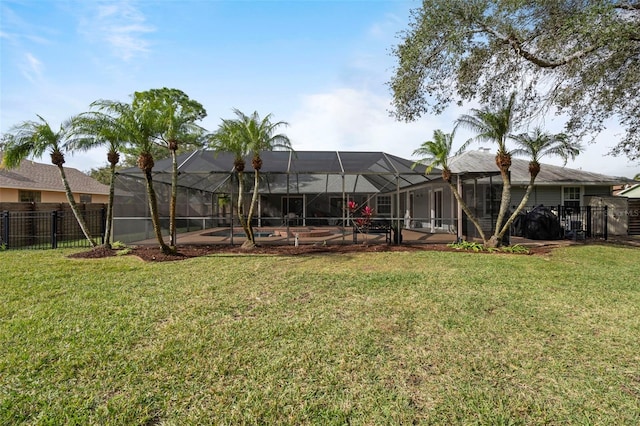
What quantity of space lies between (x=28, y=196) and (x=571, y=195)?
28856 millimetres

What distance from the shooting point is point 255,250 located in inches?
401

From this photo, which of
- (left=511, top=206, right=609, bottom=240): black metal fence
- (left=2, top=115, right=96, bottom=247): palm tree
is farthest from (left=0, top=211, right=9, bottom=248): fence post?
(left=511, top=206, right=609, bottom=240): black metal fence

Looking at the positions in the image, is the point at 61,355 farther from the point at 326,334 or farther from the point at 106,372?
the point at 326,334

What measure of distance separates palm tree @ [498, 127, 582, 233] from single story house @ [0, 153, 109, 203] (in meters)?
18.7

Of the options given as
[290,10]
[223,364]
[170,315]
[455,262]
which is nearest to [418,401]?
[223,364]

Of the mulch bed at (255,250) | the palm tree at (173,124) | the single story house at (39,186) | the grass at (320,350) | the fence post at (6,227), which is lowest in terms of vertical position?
the grass at (320,350)

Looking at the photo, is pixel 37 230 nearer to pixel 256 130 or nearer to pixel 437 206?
pixel 256 130

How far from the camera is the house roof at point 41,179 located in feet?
52.9

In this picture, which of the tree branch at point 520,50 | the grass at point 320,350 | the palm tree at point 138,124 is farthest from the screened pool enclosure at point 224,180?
the grass at point 320,350

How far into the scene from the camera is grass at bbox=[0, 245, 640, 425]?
2352 mm

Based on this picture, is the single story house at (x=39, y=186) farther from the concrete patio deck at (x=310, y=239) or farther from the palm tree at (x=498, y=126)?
the palm tree at (x=498, y=126)

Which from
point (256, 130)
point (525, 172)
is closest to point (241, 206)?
point (256, 130)

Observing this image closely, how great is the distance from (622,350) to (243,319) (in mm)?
4038

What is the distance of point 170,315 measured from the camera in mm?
4297
